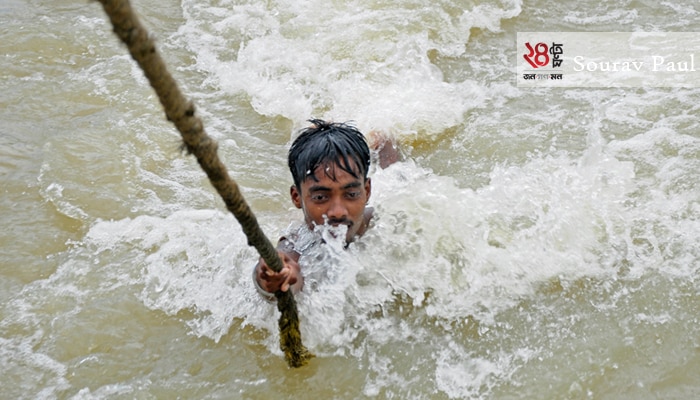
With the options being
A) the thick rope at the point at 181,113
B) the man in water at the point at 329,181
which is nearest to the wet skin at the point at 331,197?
the man in water at the point at 329,181

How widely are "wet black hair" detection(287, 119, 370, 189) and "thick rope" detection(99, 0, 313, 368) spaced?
2.98 ft

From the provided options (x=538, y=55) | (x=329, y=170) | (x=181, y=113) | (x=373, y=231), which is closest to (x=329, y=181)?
(x=329, y=170)

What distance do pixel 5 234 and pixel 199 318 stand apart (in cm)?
133

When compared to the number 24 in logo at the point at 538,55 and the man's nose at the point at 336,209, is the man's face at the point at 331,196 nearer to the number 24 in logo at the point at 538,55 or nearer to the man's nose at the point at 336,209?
the man's nose at the point at 336,209

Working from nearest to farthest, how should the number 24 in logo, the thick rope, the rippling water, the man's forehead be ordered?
the thick rope → the rippling water → the man's forehead → the number 24 in logo

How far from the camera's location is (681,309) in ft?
9.82

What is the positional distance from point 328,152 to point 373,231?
1.88 feet

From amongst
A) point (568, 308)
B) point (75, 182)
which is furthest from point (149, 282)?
point (568, 308)

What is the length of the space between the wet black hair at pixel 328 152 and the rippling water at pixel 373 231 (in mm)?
422

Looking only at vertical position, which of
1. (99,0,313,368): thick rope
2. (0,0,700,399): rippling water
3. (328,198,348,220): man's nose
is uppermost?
(99,0,313,368): thick rope

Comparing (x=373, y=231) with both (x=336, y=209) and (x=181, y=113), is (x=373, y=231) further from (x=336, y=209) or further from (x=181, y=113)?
(x=181, y=113)

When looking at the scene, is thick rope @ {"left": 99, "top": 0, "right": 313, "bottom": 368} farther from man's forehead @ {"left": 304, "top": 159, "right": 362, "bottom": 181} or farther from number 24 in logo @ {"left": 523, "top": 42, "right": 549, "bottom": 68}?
number 24 in logo @ {"left": 523, "top": 42, "right": 549, "bottom": 68}

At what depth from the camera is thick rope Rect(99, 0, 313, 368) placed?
4.78ft

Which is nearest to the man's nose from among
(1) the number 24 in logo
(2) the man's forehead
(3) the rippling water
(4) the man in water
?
(4) the man in water
